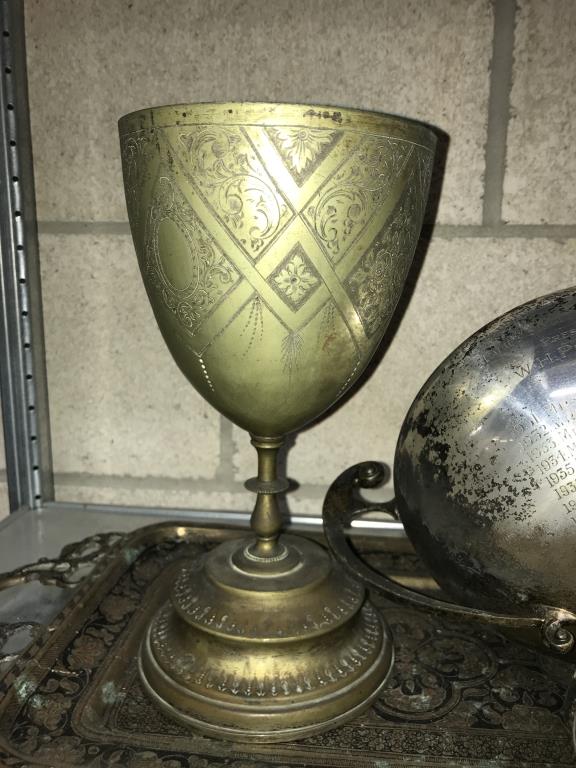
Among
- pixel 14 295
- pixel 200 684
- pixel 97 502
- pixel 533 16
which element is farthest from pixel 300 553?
pixel 533 16

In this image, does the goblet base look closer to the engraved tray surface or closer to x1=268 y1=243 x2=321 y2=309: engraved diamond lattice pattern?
the engraved tray surface

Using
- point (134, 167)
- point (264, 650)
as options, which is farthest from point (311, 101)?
point (264, 650)

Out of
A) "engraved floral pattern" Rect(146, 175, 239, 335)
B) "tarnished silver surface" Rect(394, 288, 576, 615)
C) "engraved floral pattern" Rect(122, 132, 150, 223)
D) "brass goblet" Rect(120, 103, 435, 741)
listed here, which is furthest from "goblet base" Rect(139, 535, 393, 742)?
"engraved floral pattern" Rect(122, 132, 150, 223)

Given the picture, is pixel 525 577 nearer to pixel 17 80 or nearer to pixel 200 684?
pixel 200 684

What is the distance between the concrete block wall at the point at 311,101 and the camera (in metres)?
0.95

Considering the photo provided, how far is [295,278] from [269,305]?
0.03 m

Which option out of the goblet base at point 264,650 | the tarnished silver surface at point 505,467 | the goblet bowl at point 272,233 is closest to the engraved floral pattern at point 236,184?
the goblet bowl at point 272,233

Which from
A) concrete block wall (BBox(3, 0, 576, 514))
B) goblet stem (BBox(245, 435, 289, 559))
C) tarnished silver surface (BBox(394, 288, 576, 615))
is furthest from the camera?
concrete block wall (BBox(3, 0, 576, 514))

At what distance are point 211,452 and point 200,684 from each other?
1.64ft

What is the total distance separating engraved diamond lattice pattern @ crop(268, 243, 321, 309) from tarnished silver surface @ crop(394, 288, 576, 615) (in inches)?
6.8

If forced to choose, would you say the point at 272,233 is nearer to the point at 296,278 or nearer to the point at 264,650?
the point at 296,278

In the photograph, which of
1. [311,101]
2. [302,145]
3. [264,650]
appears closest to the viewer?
[302,145]

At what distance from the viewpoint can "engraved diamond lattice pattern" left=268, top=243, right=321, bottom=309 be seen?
0.61 meters

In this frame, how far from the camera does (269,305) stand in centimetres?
62
